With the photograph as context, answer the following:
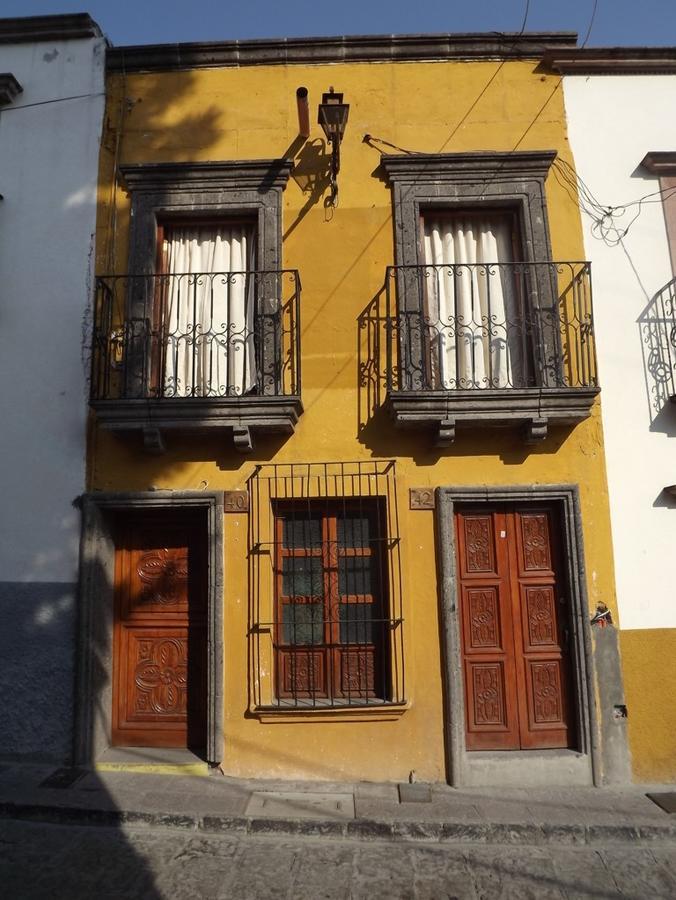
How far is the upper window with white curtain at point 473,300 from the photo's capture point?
5.82 m

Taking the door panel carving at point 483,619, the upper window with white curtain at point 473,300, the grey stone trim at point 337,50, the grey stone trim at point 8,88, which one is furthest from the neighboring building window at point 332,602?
the grey stone trim at point 8,88

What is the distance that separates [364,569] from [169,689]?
6.73 ft

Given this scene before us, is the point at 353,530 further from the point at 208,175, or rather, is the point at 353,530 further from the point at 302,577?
the point at 208,175

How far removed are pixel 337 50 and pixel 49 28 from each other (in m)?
2.94

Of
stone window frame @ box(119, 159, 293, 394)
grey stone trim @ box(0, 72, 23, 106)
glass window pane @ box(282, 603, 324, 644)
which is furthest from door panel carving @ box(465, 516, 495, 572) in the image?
grey stone trim @ box(0, 72, 23, 106)

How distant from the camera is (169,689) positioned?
18.5 ft

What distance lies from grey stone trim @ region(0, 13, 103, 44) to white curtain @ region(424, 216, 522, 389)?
3994 millimetres

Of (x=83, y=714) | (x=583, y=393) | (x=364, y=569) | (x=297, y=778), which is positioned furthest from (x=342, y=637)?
(x=583, y=393)

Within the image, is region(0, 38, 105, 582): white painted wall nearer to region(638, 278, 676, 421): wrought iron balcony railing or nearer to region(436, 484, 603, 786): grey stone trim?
region(436, 484, 603, 786): grey stone trim

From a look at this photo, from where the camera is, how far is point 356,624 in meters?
5.50

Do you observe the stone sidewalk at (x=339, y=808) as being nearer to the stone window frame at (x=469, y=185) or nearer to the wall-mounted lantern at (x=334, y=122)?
the stone window frame at (x=469, y=185)

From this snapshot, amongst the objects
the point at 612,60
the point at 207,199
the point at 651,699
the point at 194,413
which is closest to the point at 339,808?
the point at 651,699

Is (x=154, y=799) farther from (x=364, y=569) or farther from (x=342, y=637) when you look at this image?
(x=364, y=569)

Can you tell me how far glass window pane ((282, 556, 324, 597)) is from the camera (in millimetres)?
5543
